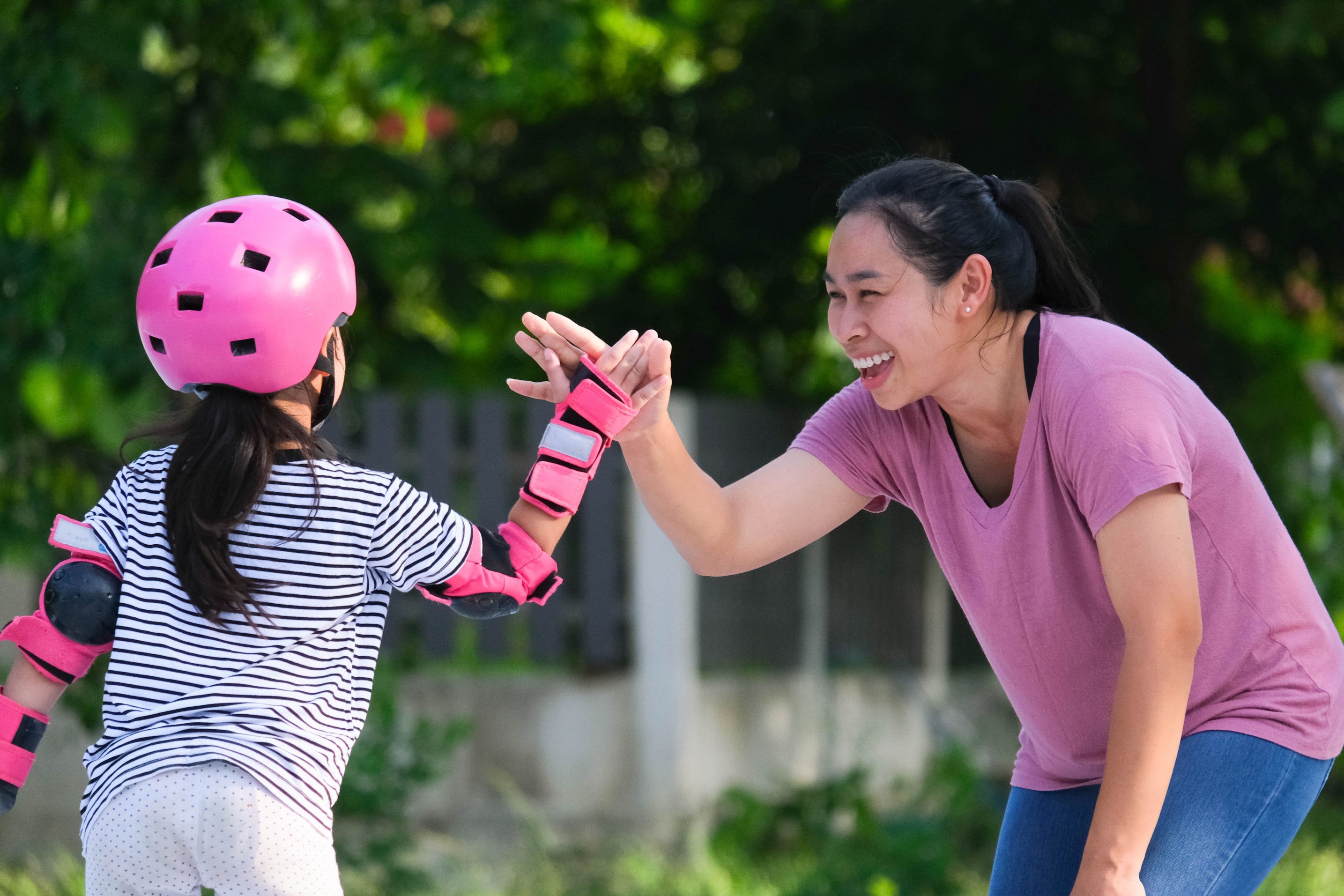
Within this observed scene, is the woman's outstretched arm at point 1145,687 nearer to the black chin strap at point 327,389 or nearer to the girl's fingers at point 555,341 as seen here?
the girl's fingers at point 555,341

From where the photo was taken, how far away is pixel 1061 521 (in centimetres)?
230

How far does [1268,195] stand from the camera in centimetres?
639

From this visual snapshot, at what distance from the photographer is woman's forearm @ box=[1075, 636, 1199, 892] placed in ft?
6.66

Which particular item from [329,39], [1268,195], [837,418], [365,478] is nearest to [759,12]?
[329,39]

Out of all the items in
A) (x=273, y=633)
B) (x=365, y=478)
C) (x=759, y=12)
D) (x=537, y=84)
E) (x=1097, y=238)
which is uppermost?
(x=759, y=12)

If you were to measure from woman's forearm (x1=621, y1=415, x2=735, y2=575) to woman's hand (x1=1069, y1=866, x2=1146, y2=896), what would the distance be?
89cm

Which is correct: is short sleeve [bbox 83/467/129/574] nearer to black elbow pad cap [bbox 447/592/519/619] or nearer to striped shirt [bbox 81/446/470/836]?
striped shirt [bbox 81/446/470/836]

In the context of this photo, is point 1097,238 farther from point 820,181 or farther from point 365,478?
point 365,478

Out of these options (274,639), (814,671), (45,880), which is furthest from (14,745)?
(814,671)

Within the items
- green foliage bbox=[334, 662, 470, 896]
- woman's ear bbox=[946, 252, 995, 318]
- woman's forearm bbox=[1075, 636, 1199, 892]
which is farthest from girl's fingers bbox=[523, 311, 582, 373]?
green foliage bbox=[334, 662, 470, 896]

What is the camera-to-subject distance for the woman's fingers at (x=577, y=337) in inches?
98.5

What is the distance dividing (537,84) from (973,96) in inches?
78.4

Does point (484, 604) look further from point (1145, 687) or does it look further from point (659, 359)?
point (1145, 687)

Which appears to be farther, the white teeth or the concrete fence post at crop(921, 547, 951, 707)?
the concrete fence post at crop(921, 547, 951, 707)
